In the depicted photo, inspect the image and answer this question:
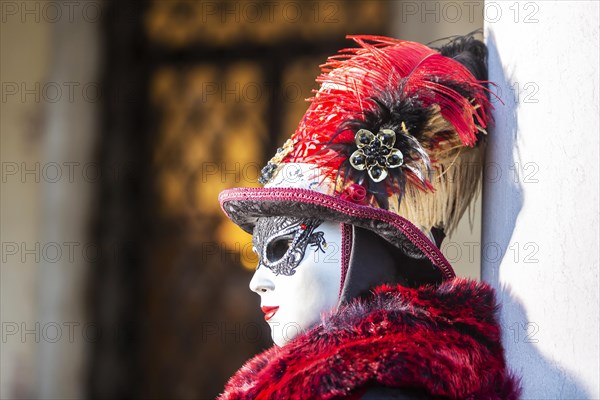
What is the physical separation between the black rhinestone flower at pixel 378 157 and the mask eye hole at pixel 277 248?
0.22 meters

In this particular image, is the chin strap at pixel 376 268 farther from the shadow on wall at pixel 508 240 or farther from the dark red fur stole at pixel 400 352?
the shadow on wall at pixel 508 240

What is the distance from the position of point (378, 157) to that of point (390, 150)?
0.10 ft

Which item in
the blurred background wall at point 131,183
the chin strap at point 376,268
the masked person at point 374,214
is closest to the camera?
the masked person at point 374,214

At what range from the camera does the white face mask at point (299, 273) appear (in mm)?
2066

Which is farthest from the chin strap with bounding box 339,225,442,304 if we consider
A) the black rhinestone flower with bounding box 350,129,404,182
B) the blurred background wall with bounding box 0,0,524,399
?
the blurred background wall with bounding box 0,0,524,399

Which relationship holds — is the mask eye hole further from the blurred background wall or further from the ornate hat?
the blurred background wall

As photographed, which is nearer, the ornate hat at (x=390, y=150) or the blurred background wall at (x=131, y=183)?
the ornate hat at (x=390, y=150)

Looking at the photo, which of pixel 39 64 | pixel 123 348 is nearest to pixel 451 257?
pixel 123 348

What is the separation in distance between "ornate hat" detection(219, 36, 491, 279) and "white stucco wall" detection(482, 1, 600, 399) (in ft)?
0.37

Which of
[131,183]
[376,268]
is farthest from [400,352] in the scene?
[131,183]

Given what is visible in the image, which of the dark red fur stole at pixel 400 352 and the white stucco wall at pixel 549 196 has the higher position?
the white stucco wall at pixel 549 196

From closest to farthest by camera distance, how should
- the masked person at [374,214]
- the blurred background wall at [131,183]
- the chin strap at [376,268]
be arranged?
the masked person at [374,214], the chin strap at [376,268], the blurred background wall at [131,183]

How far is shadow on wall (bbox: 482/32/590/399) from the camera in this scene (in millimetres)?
1684

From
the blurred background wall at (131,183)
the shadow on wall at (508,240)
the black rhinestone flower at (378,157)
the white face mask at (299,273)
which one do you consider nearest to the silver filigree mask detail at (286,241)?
the white face mask at (299,273)
